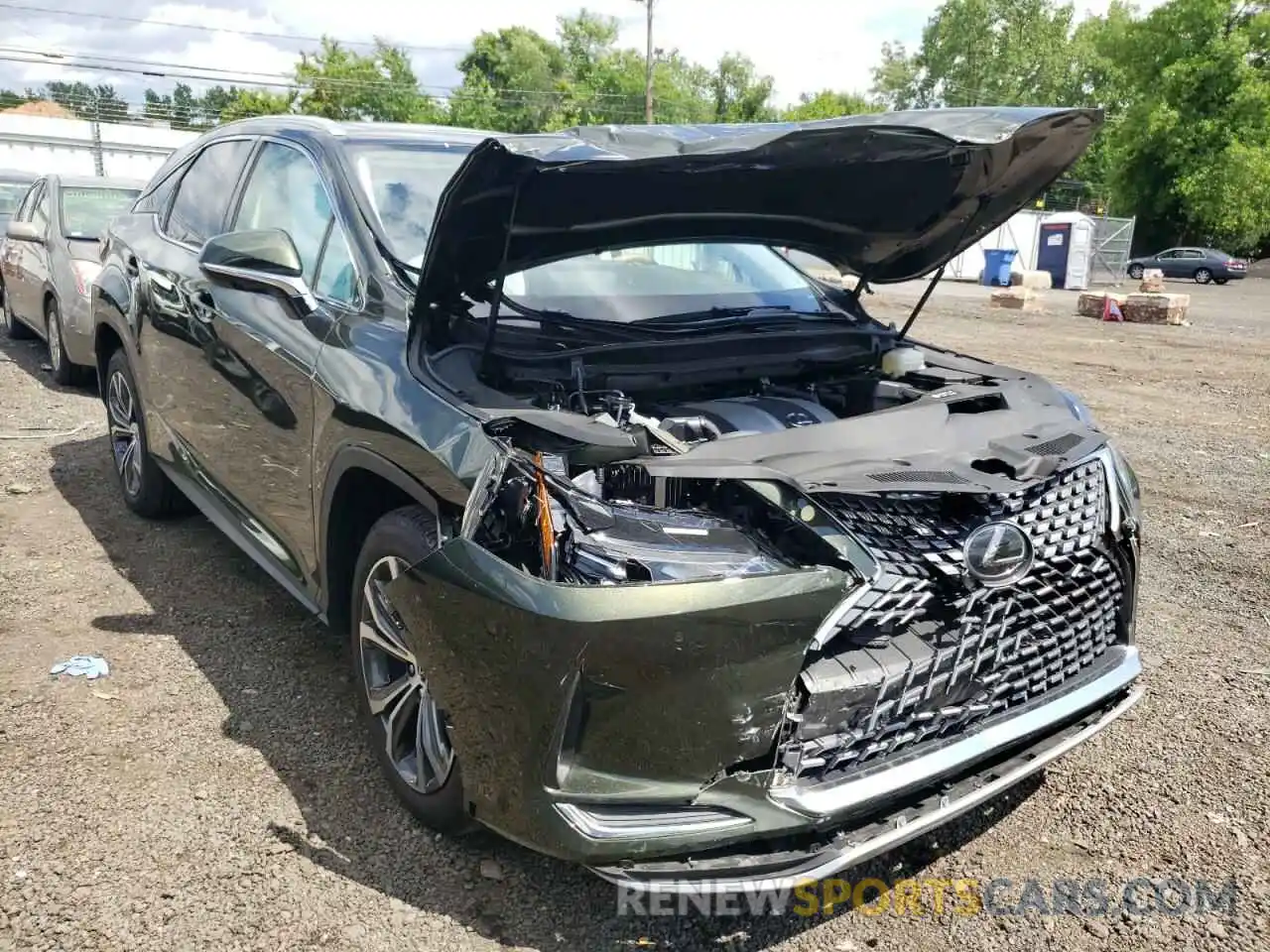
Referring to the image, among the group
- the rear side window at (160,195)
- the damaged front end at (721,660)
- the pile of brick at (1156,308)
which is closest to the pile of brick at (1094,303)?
the pile of brick at (1156,308)

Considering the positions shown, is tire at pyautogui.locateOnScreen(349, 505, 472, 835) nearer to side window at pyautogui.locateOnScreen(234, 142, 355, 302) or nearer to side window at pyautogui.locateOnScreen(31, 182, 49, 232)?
side window at pyautogui.locateOnScreen(234, 142, 355, 302)

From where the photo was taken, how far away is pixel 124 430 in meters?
5.27

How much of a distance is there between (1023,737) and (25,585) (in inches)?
163

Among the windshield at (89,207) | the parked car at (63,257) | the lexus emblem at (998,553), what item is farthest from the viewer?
the windshield at (89,207)

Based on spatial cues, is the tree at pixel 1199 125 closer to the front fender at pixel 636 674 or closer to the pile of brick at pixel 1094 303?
the pile of brick at pixel 1094 303

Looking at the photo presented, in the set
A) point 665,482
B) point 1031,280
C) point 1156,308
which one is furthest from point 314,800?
point 1031,280

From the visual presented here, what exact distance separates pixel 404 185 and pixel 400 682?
1703 mm

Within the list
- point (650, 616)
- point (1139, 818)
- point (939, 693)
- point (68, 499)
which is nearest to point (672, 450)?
point (650, 616)

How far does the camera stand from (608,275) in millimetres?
3596

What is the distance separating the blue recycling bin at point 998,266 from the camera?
92.5 feet

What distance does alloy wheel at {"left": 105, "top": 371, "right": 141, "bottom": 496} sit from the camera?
16.7ft

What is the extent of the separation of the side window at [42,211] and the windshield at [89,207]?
245 millimetres

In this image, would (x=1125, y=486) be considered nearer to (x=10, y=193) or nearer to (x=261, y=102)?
(x=10, y=193)

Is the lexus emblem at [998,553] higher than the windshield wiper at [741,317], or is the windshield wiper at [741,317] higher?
the windshield wiper at [741,317]
